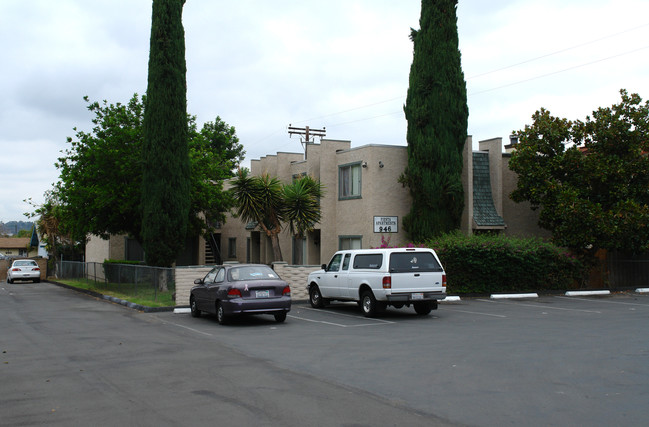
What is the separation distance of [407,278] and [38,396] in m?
10.1

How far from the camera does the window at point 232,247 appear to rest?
39.2 m

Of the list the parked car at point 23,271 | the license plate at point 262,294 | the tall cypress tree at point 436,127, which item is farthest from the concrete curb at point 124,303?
the tall cypress tree at point 436,127

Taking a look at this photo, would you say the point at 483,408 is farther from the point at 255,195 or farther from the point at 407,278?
the point at 255,195

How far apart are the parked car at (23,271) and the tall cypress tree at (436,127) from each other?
2550cm

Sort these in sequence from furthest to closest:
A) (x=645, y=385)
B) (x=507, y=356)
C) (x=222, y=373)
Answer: (x=507, y=356) < (x=222, y=373) < (x=645, y=385)

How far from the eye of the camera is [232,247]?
3966cm

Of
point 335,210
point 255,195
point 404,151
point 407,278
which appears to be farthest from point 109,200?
point 407,278

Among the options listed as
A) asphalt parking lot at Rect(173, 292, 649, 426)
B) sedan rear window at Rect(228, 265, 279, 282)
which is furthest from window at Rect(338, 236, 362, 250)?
sedan rear window at Rect(228, 265, 279, 282)

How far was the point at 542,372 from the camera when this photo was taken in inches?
356

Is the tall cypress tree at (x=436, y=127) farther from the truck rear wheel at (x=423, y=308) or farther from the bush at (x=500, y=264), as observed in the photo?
the truck rear wheel at (x=423, y=308)

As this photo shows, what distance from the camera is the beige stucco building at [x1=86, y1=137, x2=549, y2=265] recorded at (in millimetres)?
25578

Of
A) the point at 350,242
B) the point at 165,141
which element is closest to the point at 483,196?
the point at 350,242

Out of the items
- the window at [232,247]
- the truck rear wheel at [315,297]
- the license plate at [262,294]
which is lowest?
the truck rear wheel at [315,297]

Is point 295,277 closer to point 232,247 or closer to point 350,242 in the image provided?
point 350,242
